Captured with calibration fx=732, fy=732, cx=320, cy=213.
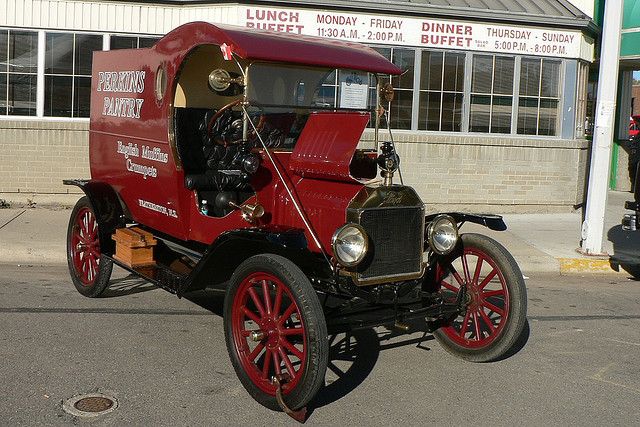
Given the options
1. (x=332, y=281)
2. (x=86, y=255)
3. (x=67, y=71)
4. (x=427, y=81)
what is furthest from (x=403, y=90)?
(x=332, y=281)

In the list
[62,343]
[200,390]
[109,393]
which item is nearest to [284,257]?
[200,390]

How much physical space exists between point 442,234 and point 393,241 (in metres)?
0.42

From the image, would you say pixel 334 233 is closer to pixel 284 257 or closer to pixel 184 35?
pixel 284 257

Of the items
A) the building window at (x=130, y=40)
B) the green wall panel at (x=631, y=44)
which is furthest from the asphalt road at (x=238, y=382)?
the green wall panel at (x=631, y=44)

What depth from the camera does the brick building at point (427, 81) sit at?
36.4ft

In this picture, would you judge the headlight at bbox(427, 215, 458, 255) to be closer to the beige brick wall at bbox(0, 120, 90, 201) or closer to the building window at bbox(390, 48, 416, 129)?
the building window at bbox(390, 48, 416, 129)

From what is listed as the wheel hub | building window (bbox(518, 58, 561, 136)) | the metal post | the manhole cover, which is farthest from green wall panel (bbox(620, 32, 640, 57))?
the manhole cover

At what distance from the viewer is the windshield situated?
5207mm

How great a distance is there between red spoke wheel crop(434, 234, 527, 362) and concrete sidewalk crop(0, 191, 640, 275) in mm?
3520

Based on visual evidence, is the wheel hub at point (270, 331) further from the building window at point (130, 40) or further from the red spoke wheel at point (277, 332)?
the building window at point (130, 40)

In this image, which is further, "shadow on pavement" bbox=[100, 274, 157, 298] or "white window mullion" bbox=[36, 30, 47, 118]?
"white window mullion" bbox=[36, 30, 47, 118]

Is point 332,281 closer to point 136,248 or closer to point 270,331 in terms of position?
point 270,331

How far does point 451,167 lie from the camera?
1188cm

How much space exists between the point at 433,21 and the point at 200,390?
28.4 ft
